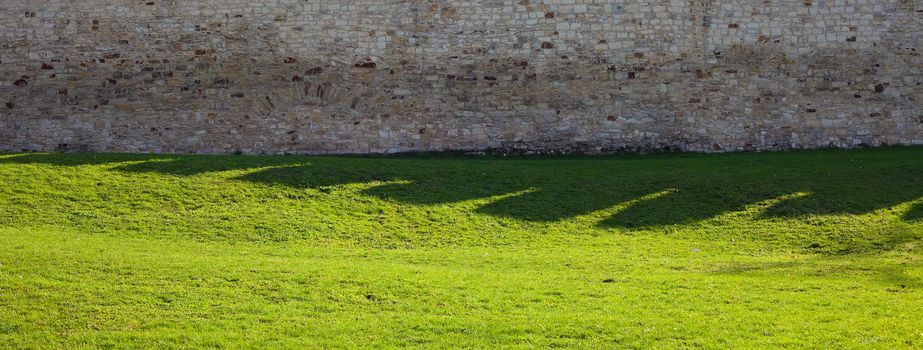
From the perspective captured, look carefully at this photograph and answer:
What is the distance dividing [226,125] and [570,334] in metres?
13.7

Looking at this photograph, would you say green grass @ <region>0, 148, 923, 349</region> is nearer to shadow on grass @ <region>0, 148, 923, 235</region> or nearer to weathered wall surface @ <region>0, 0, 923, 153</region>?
shadow on grass @ <region>0, 148, 923, 235</region>

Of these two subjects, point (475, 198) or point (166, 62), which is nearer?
point (475, 198)

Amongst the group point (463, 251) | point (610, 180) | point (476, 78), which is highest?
point (476, 78)

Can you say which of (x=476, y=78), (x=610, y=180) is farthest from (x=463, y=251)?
(x=476, y=78)

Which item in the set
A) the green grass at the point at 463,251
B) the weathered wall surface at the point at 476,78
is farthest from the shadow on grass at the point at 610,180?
the weathered wall surface at the point at 476,78

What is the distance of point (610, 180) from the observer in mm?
18719

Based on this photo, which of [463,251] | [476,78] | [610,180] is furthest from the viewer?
[476,78]

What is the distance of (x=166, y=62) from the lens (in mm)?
22344

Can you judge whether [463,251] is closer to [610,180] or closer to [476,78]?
[610,180]

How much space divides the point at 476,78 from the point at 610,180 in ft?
15.3

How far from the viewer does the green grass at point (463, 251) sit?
9938 mm

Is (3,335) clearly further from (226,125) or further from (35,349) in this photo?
(226,125)

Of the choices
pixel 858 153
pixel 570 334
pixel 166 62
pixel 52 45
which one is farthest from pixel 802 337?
pixel 52 45

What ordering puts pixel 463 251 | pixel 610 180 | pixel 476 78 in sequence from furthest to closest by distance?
1. pixel 476 78
2. pixel 610 180
3. pixel 463 251
